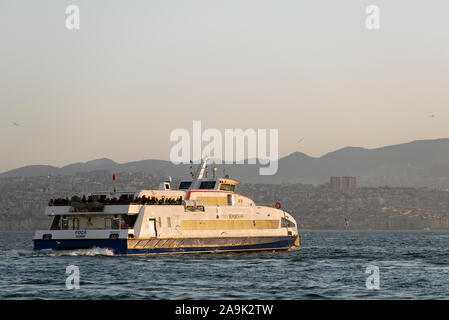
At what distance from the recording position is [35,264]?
1812 inches

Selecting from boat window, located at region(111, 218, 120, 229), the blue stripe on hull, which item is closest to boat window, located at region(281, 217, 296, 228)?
the blue stripe on hull

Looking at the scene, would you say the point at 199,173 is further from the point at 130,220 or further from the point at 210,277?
the point at 210,277

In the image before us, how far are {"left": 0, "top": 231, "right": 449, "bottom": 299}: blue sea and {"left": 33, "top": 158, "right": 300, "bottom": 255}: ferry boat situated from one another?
3.55 ft

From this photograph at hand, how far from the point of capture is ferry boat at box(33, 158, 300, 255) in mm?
52094

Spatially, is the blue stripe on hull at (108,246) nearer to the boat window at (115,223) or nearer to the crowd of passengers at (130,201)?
the boat window at (115,223)

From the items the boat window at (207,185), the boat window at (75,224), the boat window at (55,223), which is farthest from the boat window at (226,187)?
the boat window at (55,223)

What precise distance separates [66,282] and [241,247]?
26236 millimetres

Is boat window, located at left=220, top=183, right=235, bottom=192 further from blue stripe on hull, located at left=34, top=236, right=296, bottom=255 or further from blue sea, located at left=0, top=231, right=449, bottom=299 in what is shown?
blue sea, located at left=0, top=231, right=449, bottom=299

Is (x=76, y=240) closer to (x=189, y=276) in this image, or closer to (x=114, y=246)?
(x=114, y=246)

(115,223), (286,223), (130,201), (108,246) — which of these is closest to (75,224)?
(115,223)

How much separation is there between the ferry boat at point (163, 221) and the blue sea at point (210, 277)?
1083 millimetres

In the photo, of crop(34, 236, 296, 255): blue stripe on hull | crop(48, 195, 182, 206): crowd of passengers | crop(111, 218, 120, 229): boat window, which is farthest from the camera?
crop(48, 195, 182, 206): crowd of passengers

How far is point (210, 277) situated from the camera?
39.0 m
